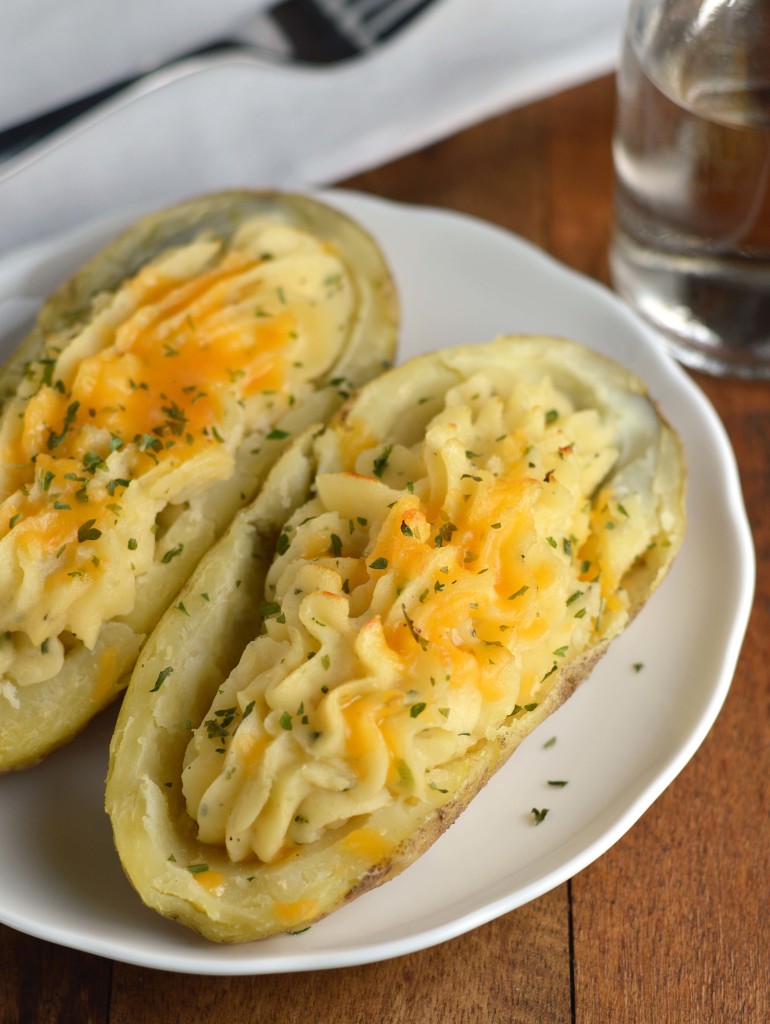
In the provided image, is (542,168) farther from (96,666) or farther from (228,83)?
(96,666)

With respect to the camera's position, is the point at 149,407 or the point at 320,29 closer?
the point at 149,407

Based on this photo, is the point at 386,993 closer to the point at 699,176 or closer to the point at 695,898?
the point at 695,898

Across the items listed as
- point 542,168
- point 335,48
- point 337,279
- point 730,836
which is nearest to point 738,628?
point 730,836

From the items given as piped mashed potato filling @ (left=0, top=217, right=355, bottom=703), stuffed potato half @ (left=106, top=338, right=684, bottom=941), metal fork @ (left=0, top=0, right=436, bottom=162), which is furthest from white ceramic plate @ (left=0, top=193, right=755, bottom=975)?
metal fork @ (left=0, top=0, right=436, bottom=162)

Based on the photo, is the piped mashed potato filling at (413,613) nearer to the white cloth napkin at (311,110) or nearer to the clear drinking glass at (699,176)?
the clear drinking glass at (699,176)

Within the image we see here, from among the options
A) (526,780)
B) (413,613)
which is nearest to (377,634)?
(413,613)

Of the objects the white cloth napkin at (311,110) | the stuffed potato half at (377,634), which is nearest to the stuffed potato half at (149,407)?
the stuffed potato half at (377,634)

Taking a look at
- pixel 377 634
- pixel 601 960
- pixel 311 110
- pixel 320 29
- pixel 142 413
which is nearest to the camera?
pixel 377 634
